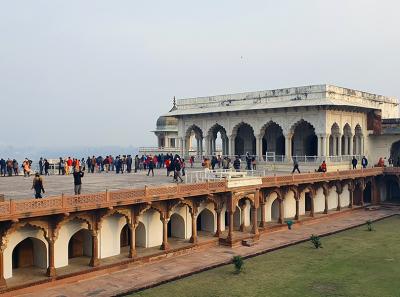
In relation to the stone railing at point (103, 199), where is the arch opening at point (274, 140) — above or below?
above

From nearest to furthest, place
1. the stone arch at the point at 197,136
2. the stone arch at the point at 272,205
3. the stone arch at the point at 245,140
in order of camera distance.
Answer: the stone arch at the point at 272,205, the stone arch at the point at 245,140, the stone arch at the point at 197,136

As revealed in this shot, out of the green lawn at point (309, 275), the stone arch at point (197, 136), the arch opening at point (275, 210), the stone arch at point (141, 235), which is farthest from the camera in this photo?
the stone arch at point (197, 136)

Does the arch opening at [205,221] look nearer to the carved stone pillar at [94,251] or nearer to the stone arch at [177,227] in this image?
the stone arch at [177,227]

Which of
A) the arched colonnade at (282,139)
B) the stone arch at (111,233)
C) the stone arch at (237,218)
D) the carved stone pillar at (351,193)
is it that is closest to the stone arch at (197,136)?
the arched colonnade at (282,139)

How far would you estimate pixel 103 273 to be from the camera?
17.4 m

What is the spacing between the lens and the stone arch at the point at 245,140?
4072cm

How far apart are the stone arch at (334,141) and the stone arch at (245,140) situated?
666 cm

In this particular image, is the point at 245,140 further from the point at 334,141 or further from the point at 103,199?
the point at 103,199

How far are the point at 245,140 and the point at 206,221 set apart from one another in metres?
17.9

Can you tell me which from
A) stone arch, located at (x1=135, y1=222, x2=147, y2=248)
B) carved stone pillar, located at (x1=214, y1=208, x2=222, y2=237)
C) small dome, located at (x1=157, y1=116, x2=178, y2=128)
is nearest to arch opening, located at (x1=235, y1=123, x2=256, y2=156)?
carved stone pillar, located at (x1=214, y1=208, x2=222, y2=237)

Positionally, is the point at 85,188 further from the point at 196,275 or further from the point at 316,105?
the point at 316,105

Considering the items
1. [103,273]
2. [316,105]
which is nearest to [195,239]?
[103,273]

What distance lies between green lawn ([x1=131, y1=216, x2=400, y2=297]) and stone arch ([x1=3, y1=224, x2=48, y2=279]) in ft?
13.9

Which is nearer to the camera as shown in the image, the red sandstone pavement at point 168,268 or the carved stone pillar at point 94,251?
the red sandstone pavement at point 168,268
